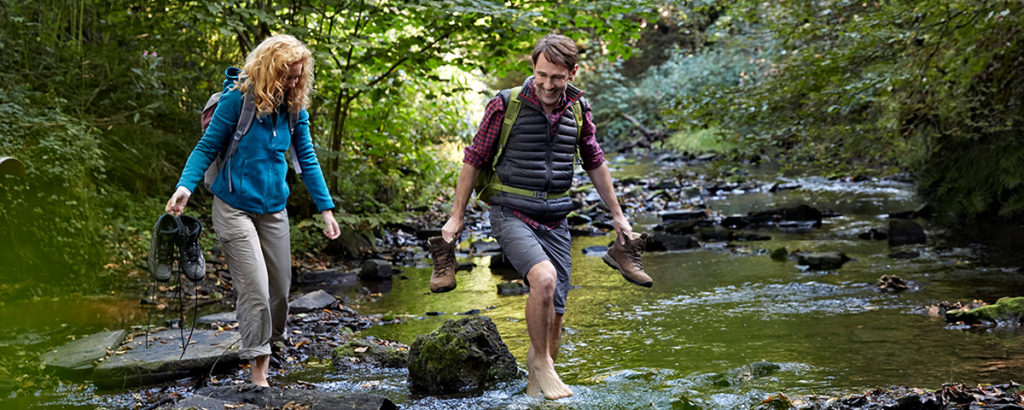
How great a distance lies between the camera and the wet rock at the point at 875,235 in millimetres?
11547

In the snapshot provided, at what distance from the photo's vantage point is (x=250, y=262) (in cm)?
455

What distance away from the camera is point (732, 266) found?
9.94m

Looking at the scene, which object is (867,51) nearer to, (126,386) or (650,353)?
(650,353)

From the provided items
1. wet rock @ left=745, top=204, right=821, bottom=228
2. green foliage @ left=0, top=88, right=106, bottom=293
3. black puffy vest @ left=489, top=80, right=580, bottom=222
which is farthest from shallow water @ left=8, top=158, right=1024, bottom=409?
wet rock @ left=745, top=204, right=821, bottom=228

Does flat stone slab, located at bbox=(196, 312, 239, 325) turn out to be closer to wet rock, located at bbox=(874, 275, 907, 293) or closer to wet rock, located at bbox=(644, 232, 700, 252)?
wet rock, located at bbox=(874, 275, 907, 293)

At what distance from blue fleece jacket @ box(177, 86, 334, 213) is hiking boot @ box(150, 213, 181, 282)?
32 cm

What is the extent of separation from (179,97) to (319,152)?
6.06 ft

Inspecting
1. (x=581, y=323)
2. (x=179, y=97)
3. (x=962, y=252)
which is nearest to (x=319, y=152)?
(x=179, y=97)

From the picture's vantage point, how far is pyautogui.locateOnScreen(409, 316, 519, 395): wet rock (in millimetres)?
5031

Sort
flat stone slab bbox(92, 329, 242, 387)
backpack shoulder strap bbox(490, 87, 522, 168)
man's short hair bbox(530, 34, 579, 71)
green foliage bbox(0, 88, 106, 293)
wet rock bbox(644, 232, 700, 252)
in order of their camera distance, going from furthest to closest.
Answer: wet rock bbox(644, 232, 700, 252), green foliage bbox(0, 88, 106, 293), flat stone slab bbox(92, 329, 242, 387), backpack shoulder strap bbox(490, 87, 522, 168), man's short hair bbox(530, 34, 579, 71)

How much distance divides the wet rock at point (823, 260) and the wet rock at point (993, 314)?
2.90 m

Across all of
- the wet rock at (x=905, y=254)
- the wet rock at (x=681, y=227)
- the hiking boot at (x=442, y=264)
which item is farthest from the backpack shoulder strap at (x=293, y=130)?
the wet rock at (x=681, y=227)

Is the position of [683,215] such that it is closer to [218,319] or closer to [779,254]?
[779,254]

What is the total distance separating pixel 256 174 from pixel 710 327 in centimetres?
386
